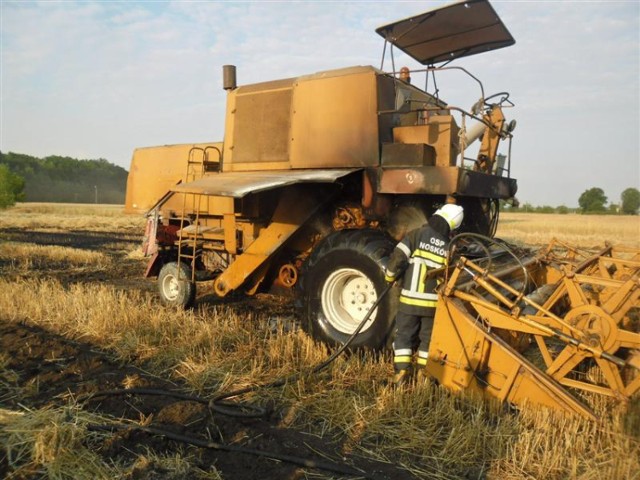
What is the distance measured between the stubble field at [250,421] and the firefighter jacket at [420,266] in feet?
2.17

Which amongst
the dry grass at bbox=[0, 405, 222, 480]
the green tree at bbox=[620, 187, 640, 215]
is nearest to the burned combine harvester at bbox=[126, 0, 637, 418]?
the dry grass at bbox=[0, 405, 222, 480]

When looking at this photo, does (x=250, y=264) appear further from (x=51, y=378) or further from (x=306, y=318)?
(x=51, y=378)

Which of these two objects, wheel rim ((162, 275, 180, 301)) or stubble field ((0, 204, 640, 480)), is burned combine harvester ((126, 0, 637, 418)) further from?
stubble field ((0, 204, 640, 480))

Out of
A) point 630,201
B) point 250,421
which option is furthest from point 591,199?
point 250,421

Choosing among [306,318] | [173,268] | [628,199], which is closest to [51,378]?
[306,318]

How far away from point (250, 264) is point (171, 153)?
2.73 meters

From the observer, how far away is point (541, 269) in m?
5.12

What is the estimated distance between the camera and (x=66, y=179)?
8788 centimetres

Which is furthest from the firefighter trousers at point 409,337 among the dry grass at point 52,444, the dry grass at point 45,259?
the dry grass at point 45,259

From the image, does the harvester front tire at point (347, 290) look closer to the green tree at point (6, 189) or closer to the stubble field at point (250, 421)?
the stubble field at point (250, 421)

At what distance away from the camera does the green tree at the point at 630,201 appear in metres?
64.6

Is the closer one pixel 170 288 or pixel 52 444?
pixel 52 444

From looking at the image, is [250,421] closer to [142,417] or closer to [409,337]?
[142,417]

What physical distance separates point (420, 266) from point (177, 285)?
13.2 ft
